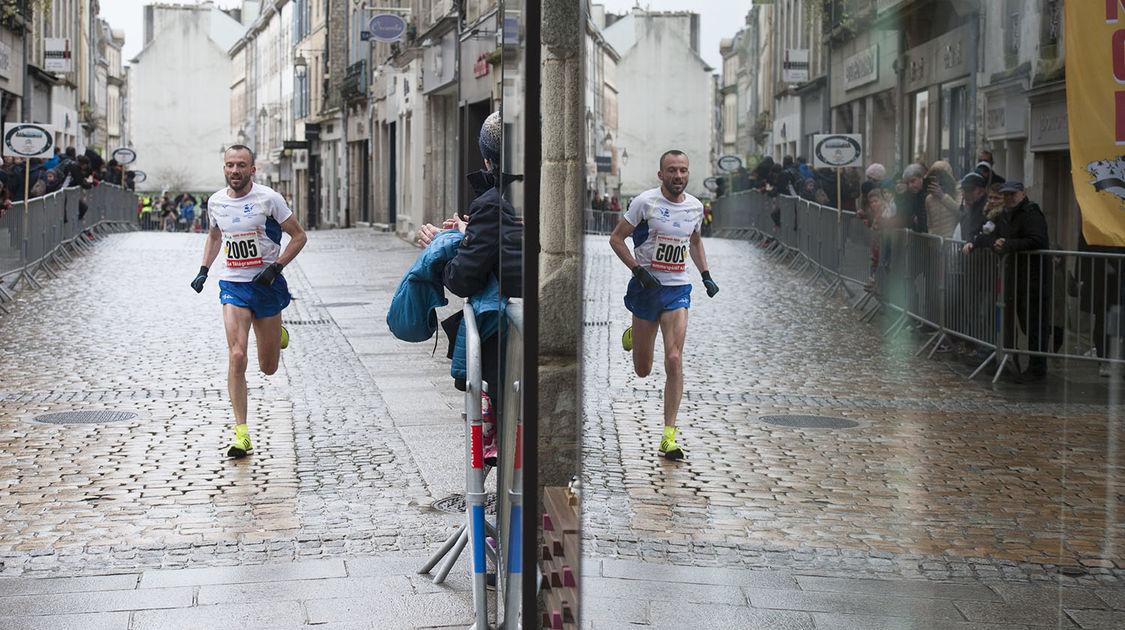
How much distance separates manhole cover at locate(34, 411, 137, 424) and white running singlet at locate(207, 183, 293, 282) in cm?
142

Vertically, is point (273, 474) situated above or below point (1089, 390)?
below

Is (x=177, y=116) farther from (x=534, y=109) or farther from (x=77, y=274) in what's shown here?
(x=534, y=109)

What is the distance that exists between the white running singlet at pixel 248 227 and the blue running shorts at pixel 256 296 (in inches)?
2.0

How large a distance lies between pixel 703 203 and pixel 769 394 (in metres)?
0.51

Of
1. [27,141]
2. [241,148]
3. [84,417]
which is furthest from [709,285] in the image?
[27,141]

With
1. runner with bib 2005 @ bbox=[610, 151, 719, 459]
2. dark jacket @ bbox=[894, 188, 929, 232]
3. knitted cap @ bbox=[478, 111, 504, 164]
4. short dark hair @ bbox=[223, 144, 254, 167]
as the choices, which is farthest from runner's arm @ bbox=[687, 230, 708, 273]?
short dark hair @ bbox=[223, 144, 254, 167]

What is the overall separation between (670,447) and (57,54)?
68.9 ft

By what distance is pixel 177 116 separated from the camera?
17.0 m

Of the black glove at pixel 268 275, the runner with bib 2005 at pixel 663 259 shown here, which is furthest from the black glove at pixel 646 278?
the black glove at pixel 268 275

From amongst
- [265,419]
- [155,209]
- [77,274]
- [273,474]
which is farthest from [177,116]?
[155,209]

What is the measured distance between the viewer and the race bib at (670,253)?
10.2 feet

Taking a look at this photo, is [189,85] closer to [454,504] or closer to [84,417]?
[84,417]

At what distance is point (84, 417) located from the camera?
28.1 feet

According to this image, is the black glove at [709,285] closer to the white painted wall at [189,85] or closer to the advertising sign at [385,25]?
the white painted wall at [189,85]
